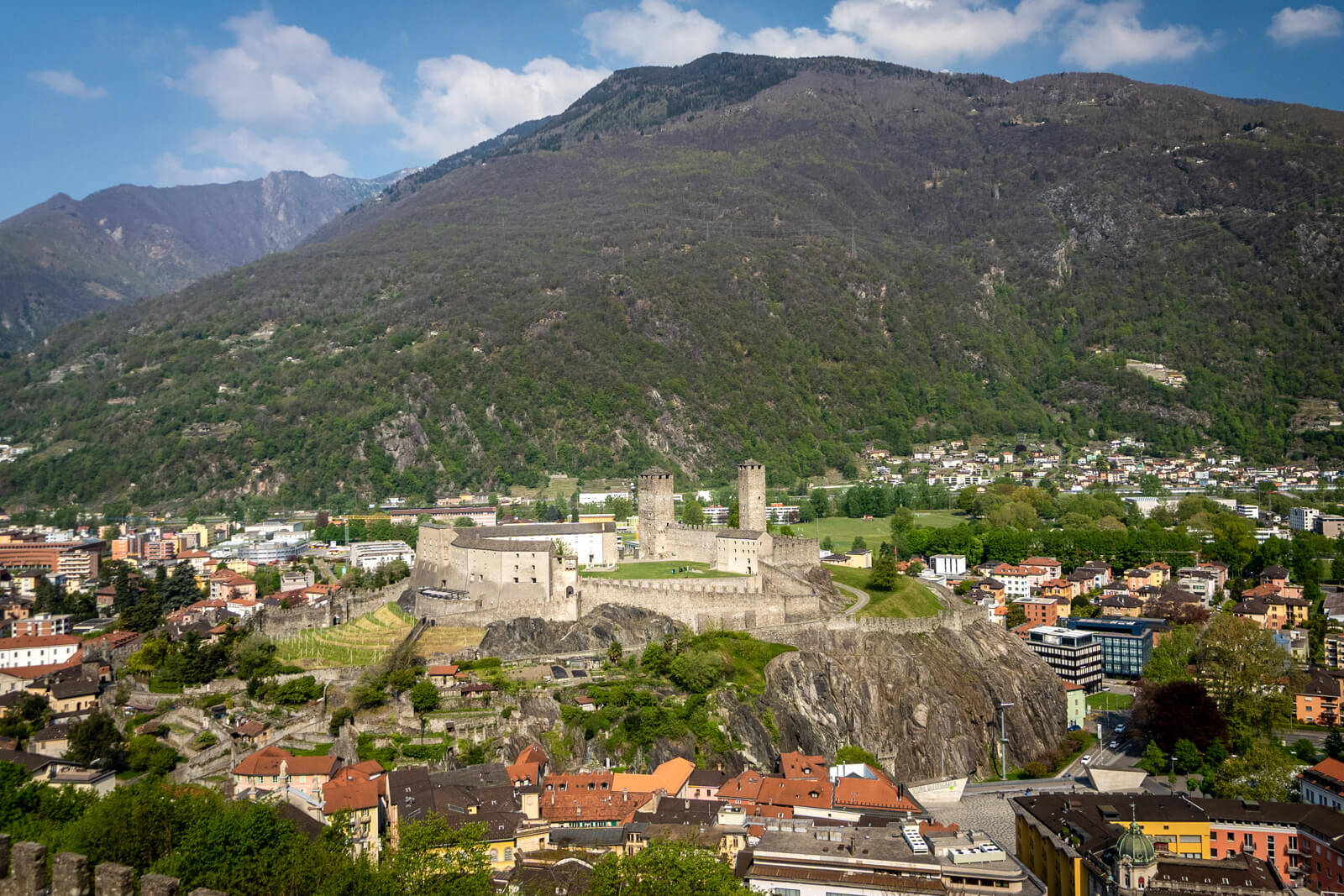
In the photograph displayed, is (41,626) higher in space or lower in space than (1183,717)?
higher

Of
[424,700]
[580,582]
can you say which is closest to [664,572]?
[580,582]

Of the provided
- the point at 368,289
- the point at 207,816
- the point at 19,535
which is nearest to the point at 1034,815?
the point at 207,816

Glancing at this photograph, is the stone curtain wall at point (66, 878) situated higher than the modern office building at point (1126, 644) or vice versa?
the stone curtain wall at point (66, 878)

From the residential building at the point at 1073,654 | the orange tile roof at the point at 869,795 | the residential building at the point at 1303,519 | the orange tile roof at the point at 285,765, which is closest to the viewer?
the orange tile roof at the point at 285,765

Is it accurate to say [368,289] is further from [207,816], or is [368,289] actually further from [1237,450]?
[207,816]

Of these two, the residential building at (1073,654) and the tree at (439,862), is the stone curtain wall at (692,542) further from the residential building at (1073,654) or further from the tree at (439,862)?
the tree at (439,862)

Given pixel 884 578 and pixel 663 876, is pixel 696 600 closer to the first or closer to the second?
pixel 884 578

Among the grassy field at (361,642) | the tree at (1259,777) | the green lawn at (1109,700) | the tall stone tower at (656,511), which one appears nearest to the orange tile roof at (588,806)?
the grassy field at (361,642)
